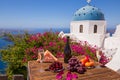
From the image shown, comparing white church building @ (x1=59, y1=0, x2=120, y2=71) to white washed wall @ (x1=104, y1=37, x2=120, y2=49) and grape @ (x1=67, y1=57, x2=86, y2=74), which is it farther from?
grape @ (x1=67, y1=57, x2=86, y2=74)

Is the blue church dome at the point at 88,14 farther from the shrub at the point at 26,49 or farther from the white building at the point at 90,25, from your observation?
the shrub at the point at 26,49

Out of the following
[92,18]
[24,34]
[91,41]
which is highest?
[92,18]

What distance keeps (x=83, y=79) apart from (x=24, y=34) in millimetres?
5654

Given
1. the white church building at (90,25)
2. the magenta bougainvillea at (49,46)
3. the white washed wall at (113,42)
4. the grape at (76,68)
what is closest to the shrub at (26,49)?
the magenta bougainvillea at (49,46)

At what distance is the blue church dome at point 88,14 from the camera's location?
70.3ft

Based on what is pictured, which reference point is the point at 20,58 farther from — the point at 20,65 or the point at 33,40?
the point at 33,40

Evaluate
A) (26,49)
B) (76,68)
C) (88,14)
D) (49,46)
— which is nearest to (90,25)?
(88,14)

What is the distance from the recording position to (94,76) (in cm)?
343

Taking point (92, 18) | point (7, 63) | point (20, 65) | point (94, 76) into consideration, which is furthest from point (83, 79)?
point (92, 18)

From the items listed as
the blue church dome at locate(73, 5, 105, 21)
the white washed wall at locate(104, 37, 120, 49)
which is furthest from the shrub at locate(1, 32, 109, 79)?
the blue church dome at locate(73, 5, 105, 21)

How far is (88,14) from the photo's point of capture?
70.3ft

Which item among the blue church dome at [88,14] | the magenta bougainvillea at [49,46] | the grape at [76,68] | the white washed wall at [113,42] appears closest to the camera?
the grape at [76,68]

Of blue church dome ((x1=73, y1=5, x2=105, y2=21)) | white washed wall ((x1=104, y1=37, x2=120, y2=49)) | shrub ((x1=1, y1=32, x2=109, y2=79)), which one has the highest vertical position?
blue church dome ((x1=73, y1=5, x2=105, y2=21))

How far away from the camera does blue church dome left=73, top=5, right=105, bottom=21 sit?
2144cm
